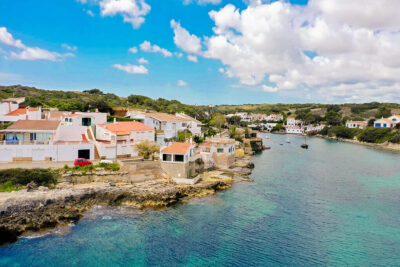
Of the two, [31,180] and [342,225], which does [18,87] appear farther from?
[342,225]

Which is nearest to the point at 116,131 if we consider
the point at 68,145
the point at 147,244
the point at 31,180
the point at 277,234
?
the point at 68,145

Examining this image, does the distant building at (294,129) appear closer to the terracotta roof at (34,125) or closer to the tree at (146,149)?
the tree at (146,149)

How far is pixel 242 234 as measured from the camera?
72.2ft

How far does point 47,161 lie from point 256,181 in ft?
90.5

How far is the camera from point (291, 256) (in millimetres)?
18969

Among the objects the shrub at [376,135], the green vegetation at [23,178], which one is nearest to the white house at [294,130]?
the shrub at [376,135]

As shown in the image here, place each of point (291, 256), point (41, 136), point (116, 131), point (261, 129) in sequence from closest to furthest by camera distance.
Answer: point (291, 256) < point (41, 136) < point (116, 131) < point (261, 129)

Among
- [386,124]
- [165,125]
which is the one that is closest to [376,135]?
[386,124]

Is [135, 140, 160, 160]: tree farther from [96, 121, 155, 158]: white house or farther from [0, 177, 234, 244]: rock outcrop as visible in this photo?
[0, 177, 234, 244]: rock outcrop

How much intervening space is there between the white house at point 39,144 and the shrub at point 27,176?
4372mm

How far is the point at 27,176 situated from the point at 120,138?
40.9 feet

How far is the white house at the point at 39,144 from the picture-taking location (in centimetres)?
2974

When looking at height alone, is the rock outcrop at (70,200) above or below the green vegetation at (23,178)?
below

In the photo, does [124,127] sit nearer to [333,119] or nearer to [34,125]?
[34,125]
